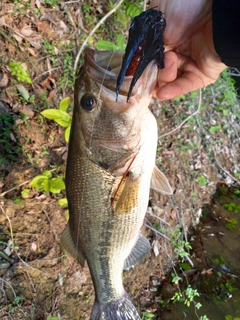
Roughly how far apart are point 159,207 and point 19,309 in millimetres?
2062

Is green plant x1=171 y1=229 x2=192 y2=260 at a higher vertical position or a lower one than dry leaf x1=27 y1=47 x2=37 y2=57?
lower

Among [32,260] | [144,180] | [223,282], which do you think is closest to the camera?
[144,180]

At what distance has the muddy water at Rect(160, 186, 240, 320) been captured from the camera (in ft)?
12.7

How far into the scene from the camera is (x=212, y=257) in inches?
171

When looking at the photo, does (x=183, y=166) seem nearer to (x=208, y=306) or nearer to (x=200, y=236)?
(x=200, y=236)

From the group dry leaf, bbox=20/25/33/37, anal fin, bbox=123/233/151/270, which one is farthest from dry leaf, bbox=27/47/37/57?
anal fin, bbox=123/233/151/270

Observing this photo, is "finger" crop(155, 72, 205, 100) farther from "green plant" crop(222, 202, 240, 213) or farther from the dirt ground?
"green plant" crop(222, 202, 240, 213)

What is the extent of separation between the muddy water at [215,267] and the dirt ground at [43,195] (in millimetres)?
274

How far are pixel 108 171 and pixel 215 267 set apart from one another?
301 centimetres

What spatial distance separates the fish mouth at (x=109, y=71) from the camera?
1.70 m

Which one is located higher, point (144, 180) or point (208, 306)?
point (144, 180)

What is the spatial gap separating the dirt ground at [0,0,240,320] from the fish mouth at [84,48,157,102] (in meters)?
1.59

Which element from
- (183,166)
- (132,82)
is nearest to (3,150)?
(132,82)

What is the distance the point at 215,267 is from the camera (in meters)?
4.26
